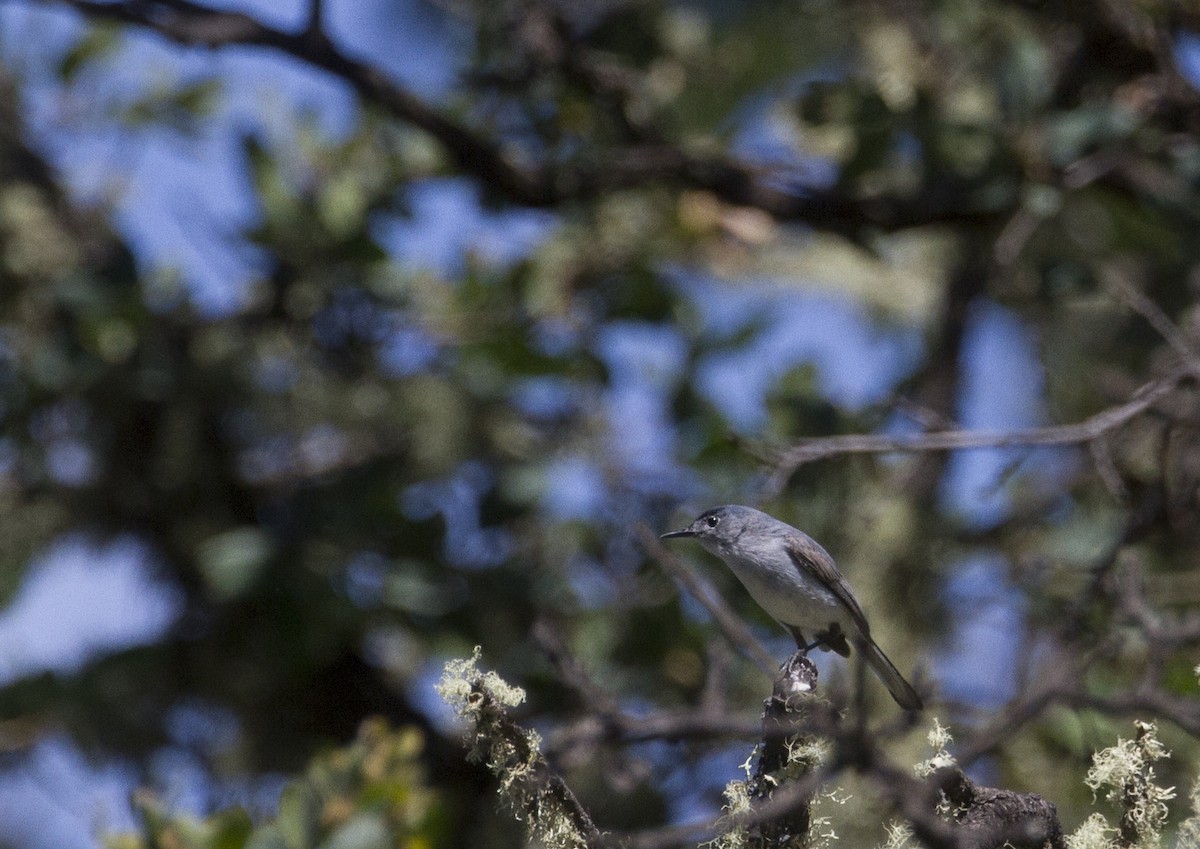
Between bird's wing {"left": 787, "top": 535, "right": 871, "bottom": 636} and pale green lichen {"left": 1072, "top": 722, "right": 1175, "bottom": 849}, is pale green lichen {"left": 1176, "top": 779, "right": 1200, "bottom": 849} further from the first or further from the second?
bird's wing {"left": 787, "top": 535, "right": 871, "bottom": 636}

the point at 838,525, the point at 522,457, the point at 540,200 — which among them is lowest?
the point at 522,457

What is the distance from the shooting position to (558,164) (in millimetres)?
3299

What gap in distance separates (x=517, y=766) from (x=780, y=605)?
578mm

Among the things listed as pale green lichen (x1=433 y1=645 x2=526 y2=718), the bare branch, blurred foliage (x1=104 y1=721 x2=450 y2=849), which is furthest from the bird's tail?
blurred foliage (x1=104 y1=721 x2=450 y2=849)

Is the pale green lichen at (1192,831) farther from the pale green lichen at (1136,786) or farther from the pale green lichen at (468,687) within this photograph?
the pale green lichen at (468,687)

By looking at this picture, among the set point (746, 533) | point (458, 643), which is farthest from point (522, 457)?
point (746, 533)

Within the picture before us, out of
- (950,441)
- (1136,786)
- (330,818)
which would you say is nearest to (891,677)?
(1136,786)

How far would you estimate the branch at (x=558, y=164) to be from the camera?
2.77 metres

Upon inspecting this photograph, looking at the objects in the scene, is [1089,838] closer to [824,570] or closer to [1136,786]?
[1136,786]

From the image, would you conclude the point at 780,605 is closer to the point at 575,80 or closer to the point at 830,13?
the point at 575,80

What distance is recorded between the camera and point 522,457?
3.49 metres

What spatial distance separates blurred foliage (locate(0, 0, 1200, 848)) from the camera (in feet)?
9.79

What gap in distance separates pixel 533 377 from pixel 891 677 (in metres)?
1.96

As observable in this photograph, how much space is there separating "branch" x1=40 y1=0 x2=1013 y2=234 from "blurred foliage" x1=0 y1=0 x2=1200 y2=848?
0.02 metres
